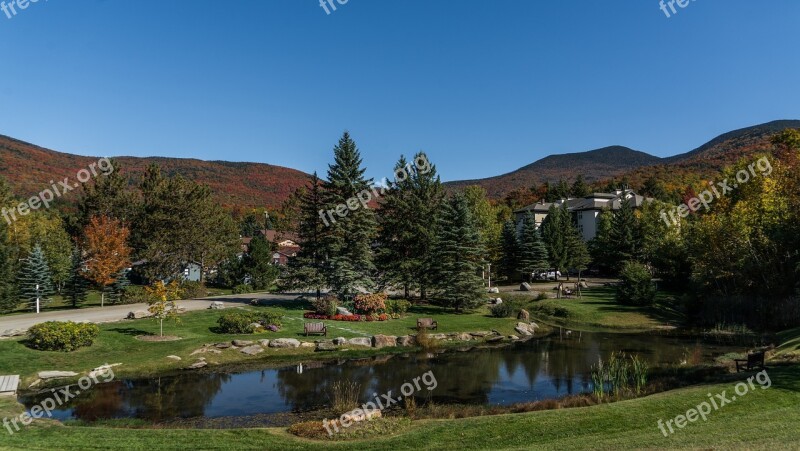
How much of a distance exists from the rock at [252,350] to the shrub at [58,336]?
7188 millimetres

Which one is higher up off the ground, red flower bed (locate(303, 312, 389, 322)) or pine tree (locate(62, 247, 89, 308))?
pine tree (locate(62, 247, 89, 308))

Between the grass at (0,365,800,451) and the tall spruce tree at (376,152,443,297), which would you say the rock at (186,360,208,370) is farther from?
the tall spruce tree at (376,152,443,297)

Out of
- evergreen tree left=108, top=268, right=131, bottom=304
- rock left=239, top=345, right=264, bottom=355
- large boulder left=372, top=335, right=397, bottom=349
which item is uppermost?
evergreen tree left=108, top=268, right=131, bottom=304

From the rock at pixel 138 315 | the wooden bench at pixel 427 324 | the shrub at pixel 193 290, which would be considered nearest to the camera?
the rock at pixel 138 315

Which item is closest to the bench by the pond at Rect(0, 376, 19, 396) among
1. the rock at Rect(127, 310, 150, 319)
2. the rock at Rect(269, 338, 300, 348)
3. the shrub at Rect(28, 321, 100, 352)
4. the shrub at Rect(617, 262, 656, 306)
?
the shrub at Rect(28, 321, 100, 352)

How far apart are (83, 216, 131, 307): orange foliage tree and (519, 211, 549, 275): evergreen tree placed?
43761mm

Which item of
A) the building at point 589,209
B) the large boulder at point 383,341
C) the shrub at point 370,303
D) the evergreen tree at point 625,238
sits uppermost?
the building at point 589,209

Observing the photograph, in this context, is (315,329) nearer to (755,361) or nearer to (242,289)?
(755,361)

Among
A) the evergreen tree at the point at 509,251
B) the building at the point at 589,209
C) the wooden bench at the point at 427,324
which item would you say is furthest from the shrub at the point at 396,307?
the building at the point at 589,209

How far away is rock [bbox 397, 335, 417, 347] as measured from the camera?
29.6 meters

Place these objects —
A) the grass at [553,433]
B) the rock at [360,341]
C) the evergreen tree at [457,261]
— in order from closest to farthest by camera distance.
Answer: the grass at [553,433] < the rock at [360,341] < the evergreen tree at [457,261]

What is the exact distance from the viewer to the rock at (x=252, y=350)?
26.3m

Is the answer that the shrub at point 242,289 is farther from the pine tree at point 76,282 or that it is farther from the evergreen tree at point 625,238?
the evergreen tree at point 625,238

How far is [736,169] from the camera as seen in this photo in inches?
1861
